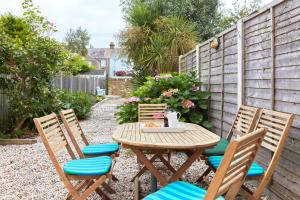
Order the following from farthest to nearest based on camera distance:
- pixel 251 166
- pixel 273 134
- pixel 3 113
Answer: pixel 3 113
pixel 273 134
pixel 251 166

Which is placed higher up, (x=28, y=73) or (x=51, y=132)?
(x=28, y=73)

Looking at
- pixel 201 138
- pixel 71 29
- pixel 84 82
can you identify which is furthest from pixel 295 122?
pixel 71 29

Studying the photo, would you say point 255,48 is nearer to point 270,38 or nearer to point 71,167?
point 270,38

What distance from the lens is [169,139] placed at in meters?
2.84

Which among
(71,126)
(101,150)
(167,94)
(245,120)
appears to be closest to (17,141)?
(167,94)

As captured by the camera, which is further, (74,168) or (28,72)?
(28,72)

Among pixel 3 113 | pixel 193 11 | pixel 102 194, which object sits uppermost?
pixel 193 11

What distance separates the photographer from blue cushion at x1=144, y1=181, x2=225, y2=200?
213 cm

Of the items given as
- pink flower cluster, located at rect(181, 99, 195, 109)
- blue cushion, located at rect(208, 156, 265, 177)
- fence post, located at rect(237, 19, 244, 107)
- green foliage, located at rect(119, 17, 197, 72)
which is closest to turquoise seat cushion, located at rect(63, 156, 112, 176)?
blue cushion, located at rect(208, 156, 265, 177)

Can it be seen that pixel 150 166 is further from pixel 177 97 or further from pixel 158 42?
pixel 158 42

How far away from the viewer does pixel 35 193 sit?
3.67 metres

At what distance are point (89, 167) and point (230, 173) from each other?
4.75ft

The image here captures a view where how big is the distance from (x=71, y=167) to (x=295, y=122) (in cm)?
185

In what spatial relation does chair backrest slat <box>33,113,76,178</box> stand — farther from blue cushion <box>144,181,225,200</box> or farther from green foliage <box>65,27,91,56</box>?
green foliage <box>65,27,91,56</box>
